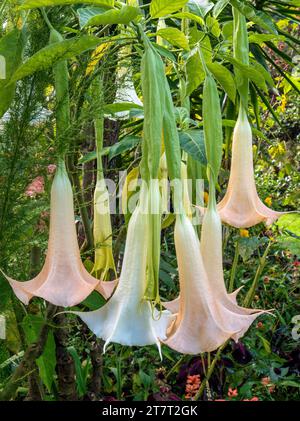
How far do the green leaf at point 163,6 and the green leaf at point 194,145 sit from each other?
0.14 meters

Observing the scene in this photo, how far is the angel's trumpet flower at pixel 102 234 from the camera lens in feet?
2.13

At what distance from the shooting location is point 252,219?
672 millimetres

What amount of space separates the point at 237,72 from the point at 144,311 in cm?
31

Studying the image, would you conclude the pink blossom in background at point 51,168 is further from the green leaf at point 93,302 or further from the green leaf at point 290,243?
the green leaf at point 290,243

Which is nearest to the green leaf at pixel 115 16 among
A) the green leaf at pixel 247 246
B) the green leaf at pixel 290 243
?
the green leaf at pixel 247 246

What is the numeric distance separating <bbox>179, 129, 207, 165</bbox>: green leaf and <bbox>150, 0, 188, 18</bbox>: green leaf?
14 cm

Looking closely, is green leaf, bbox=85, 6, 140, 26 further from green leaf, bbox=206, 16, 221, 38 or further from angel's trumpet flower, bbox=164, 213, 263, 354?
green leaf, bbox=206, 16, 221, 38

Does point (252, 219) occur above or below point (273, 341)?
above

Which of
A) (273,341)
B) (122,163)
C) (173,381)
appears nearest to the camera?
(122,163)

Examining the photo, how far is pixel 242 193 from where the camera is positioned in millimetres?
672

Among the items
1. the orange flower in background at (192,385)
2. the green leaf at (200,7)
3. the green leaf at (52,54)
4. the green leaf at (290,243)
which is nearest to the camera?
the green leaf at (52,54)
